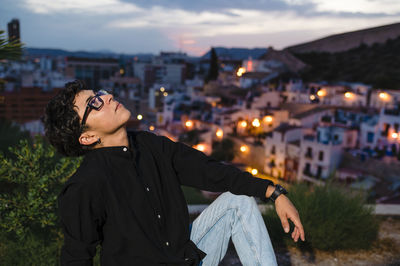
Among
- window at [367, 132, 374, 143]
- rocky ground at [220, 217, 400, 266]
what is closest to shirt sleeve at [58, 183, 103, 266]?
rocky ground at [220, 217, 400, 266]

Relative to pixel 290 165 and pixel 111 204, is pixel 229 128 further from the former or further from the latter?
pixel 111 204

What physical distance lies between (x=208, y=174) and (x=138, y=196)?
0.45 meters

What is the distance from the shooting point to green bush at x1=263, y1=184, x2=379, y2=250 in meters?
2.95

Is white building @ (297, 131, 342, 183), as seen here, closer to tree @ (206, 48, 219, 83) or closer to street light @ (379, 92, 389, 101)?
street light @ (379, 92, 389, 101)

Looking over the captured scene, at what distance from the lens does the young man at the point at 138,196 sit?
1.45 m

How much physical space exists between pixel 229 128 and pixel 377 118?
11878mm

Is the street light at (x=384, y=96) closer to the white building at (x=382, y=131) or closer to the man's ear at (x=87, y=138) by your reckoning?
the white building at (x=382, y=131)

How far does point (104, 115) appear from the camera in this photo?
169 centimetres

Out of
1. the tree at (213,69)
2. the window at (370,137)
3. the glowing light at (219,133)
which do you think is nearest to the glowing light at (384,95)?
the window at (370,137)

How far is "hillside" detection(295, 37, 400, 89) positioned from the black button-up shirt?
37181mm

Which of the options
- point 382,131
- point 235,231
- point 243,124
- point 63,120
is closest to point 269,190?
point 235,231

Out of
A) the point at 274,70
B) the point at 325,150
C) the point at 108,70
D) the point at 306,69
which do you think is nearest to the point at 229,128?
the point at 325,150

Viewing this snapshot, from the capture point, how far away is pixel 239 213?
71.7 inches

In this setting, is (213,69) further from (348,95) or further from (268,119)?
(348,95)
